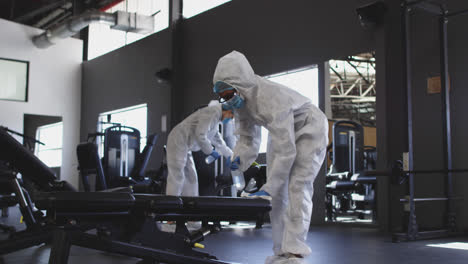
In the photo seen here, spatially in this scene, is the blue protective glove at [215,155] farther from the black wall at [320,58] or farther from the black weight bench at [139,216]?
the black weight bench at [139,216]

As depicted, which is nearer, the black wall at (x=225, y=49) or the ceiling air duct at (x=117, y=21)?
the black wall at (x=225, y=49)

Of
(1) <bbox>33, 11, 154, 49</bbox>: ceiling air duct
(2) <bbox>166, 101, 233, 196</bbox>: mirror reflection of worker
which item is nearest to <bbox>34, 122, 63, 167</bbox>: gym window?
(1) <bbox>33, 11, 154, 49</bbox>: ceiling air duct

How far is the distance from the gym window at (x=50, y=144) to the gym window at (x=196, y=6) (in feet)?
18.5

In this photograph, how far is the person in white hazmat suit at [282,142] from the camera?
2729 millimetres

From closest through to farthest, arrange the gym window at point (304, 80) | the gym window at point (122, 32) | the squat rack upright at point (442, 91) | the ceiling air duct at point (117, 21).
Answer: the squat rack upright at point (442, 91) < the gym window at point (304, 80) < the ceiling air duct at point (117, 21) < the gym window at point (122, 32)

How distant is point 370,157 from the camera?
7586 mm

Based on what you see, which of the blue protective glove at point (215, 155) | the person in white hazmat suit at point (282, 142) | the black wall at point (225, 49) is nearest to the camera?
the person in white hazmat suit at point (282, 142)

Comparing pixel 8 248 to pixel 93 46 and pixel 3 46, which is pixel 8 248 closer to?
pixel 3 46

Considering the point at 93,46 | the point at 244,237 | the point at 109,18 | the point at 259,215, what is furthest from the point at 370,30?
the point at 93,46

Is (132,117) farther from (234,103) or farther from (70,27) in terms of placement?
(234,103)

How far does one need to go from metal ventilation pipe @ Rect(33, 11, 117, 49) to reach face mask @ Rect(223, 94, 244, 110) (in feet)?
22.6

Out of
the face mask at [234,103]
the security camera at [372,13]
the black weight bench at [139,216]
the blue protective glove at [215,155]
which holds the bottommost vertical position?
the black weight bench at [139,216]

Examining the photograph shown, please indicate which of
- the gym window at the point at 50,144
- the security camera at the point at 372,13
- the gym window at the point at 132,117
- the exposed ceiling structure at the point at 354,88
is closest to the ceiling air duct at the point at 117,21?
the gym window at the point at 132,117

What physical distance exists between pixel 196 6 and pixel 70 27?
3164 millimetres
